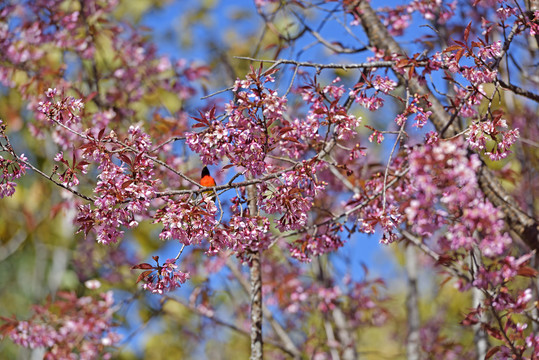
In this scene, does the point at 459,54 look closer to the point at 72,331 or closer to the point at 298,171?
the point at 298,171

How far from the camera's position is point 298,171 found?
6.64ft

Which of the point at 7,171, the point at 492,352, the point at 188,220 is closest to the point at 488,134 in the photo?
the point at 492,352

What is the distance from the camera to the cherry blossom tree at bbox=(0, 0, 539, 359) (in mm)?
1886

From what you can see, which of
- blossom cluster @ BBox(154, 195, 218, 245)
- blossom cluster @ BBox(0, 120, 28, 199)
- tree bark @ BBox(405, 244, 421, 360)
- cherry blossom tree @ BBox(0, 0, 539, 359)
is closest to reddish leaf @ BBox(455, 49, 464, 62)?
cherry blossom tree @ BBox(0, 0, 539, 359)

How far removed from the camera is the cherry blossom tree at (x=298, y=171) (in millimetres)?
1886

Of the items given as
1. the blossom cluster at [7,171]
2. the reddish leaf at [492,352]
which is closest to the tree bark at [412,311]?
the reddish leaf at [492,352]

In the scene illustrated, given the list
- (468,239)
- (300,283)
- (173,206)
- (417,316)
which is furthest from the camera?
(300,283)

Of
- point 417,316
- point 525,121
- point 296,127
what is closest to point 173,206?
point 296,127

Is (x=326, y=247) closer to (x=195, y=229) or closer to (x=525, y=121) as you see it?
(x=195, y=229)

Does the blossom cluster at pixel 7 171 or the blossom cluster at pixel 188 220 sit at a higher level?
the blossom cluster at pixel 7 171

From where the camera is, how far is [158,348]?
10102 mm

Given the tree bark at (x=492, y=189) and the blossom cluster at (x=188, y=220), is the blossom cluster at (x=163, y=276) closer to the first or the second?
the blossom cluster at (x=188, y=220)

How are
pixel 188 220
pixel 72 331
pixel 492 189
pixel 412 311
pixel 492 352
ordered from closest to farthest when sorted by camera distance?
pixel 188 220, pixel 492 352, pixel 492 189, pixel 72 331, pixel 412 311

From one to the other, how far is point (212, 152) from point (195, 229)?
35 centimetres
